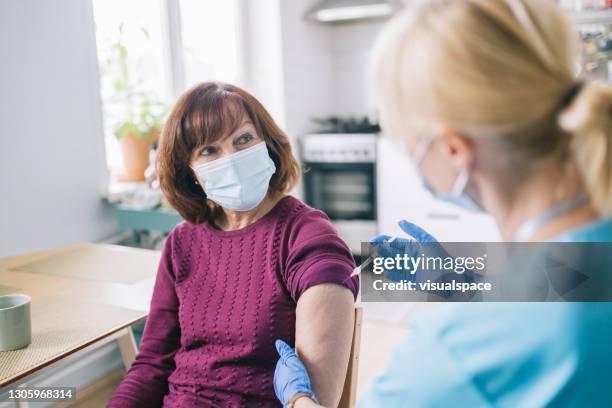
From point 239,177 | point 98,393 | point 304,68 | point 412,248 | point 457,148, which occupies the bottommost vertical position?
Result: point 98,393

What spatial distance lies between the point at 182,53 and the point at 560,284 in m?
2.90

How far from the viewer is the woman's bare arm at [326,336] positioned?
103cm

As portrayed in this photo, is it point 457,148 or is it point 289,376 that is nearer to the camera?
point 457,148

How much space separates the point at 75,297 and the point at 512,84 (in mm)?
1202

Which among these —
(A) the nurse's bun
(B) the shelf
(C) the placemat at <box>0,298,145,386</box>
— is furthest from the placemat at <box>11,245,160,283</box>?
(B) the shelf

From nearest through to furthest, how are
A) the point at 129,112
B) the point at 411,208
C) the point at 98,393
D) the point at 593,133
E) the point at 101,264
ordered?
1. the point at 593,133
2. the point at 101,264
3. the point at 98,393
4. the point at 129,112
5. the point at 411,208

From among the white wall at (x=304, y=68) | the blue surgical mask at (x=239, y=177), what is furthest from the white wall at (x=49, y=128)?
the white wall at (x=304, y=68)

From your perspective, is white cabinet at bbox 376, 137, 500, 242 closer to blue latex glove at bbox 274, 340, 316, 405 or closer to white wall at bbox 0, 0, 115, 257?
white wall at bbox 0, 0, 115, 257

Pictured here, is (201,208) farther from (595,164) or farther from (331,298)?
(595,164)

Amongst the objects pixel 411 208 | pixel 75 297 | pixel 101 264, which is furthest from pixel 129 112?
pixel 411 208

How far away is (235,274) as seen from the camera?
1.21 metres

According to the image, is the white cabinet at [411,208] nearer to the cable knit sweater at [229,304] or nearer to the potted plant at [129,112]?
the potted plant at [129,112]

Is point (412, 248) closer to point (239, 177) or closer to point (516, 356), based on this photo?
point (239, 177)

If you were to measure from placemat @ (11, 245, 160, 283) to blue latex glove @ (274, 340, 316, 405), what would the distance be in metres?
0.66
